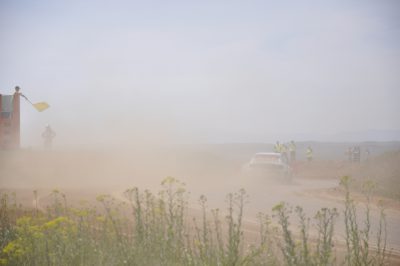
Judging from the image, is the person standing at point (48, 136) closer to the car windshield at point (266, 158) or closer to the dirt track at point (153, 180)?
the dirt track at point (153, 180)

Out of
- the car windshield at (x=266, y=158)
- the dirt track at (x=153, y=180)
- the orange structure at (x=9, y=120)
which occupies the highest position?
the orange structure at (x=9, y=120)

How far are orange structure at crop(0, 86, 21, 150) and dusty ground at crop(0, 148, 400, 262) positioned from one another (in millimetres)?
656

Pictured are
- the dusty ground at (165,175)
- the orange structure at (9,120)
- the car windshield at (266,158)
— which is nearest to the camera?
the dusty ground at (165,175)

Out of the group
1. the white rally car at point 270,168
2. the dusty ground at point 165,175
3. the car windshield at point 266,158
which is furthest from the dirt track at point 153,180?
the car windshield at point 266,158

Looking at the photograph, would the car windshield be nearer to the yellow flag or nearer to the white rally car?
the white rally car

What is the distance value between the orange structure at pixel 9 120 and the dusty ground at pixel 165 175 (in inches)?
25.8

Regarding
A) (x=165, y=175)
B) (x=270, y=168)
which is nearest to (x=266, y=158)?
(x=270, y=168)

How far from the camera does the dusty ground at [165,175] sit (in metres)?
16.4

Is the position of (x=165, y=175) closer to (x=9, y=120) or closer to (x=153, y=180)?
(x=153, y=180)

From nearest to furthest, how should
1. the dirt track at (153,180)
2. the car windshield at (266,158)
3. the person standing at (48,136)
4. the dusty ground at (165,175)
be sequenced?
1. the dirt track at (153,180)
2. the dusty ground at (165,175)
3. the car windshield at (266,158)
4. the person standing at (48,136)

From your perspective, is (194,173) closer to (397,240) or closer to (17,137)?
(17,137)

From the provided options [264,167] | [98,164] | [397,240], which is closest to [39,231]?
[397,240]

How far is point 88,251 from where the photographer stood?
5.96 meters

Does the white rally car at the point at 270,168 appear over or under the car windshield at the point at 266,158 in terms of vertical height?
under
